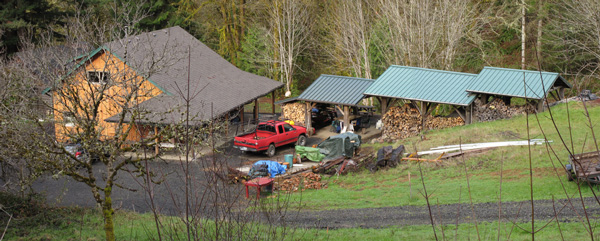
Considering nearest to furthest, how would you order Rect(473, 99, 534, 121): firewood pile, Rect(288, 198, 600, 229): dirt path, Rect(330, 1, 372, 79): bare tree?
Rect(288, 198, 600, 229): dirt path
Rect(473, 99, 534, 121): firewood pile
Rect(330, 1, 372, 79): bare tree

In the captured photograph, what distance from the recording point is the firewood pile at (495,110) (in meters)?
27.5

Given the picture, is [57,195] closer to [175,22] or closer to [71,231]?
[71,231]

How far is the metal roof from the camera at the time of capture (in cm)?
2658

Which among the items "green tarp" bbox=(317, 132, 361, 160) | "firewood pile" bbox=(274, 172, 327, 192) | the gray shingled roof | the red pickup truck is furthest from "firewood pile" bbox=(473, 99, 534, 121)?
the gray shingled roof

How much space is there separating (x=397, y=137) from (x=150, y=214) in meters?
15.7

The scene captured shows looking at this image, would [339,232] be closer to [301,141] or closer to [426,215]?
[426,215]

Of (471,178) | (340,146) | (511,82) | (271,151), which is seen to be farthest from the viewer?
(511,82)

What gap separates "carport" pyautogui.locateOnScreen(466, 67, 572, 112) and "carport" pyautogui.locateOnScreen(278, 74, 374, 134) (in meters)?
6.31

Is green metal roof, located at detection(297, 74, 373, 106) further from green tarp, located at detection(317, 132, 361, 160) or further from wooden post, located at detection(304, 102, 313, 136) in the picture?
green tarp, located at detection(317, 132, 361, 160)

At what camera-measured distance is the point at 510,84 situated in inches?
1071

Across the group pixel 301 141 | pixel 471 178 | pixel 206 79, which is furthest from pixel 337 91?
pixel 471 178

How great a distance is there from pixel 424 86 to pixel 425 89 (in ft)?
1.10

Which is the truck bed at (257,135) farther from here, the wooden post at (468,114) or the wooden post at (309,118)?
the wooden post at (468,114)

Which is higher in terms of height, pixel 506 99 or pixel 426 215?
pixel 506 99
